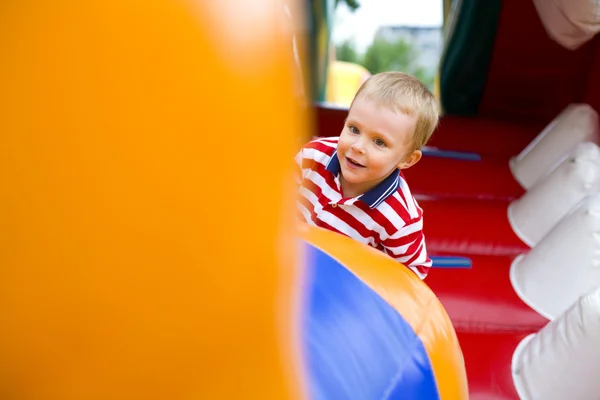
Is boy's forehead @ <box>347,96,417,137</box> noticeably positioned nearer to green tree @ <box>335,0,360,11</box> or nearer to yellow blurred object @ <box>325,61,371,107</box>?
green tree @ <box>335,0,360,11</box>

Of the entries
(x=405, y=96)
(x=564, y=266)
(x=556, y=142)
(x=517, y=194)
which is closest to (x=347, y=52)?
(x=556, y=142)

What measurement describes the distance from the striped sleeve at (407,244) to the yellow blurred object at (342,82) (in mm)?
2655

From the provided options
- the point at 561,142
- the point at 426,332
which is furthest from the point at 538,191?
the point at 426,332

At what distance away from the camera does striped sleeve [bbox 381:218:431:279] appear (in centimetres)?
99

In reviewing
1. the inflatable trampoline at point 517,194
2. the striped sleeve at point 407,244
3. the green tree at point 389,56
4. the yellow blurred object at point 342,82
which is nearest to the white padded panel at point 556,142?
the inflatable trampoline at point 517,194

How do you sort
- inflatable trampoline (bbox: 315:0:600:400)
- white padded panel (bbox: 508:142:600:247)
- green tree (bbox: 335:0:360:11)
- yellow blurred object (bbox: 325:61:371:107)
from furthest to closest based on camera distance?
1. yellow blurred object (bbox: 325:61:371:107)
2. green tree (bbox: 335:0:360:11)
3. white padded panel (bbox: 508:142:600:247)
4. inflatable trampoline (bbox: 315:0:600:400)

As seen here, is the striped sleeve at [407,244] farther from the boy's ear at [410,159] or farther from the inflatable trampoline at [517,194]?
the inflatable trampoline at [517,194]

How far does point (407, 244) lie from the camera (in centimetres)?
99

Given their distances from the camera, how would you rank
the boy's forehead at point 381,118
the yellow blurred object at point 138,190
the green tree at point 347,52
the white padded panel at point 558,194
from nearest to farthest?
the yellow blurred object at point 138,190 < the boy's forehead at point 381,118 < the white padded panel at point 558,194 < the green tree at point 347,52

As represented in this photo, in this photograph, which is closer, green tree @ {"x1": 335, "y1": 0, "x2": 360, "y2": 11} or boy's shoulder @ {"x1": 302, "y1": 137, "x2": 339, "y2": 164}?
boy's shoulder @ {"x1": 302, "y1": 137, "x2": 339, "y2": 164}

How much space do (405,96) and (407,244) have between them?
0.24 meters

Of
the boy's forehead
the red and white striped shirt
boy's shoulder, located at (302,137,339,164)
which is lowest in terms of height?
the red and white striped shirt

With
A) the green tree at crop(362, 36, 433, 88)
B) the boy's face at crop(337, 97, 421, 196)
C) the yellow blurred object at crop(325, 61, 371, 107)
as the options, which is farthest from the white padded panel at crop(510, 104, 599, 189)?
the green tree at crop(362, 36, 433, 88)

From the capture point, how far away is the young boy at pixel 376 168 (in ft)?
2.89
